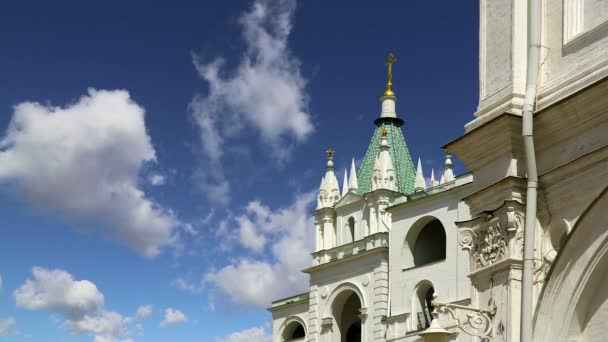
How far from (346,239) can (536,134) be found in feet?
123

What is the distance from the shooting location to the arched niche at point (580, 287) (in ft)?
34.2

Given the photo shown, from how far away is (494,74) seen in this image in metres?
12.3

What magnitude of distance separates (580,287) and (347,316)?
38.4m

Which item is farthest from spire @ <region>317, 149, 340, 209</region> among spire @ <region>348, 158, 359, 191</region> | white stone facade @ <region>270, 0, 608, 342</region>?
white stone facade @ <region>270, 0, 608, 342</region>

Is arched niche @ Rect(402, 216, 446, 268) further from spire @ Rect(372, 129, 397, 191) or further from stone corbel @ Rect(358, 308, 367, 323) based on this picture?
spire @ Rect(372, 129, 397, 191)

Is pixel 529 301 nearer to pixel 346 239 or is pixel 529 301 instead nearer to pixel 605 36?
pixel 605 36

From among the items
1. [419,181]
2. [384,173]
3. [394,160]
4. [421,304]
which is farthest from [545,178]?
[394,160]

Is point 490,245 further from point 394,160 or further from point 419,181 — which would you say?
point 394,160

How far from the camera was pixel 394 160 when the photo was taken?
49.6 metres

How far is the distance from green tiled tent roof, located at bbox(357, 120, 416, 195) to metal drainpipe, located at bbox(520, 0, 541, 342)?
3633 cm

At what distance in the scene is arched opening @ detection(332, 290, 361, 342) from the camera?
1868 inches

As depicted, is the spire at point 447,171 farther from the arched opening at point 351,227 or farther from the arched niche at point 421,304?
the arched niche at point 421,304

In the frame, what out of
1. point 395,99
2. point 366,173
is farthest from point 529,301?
point 395,99

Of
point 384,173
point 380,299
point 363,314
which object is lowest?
point 363,314
